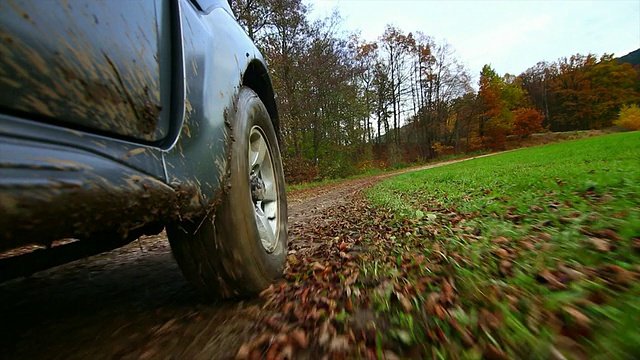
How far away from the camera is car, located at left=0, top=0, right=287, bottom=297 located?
58 centimetres

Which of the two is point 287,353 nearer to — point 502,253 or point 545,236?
point 502,253

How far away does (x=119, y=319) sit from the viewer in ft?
4.69

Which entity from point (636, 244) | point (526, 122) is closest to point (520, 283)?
point (636, 244)

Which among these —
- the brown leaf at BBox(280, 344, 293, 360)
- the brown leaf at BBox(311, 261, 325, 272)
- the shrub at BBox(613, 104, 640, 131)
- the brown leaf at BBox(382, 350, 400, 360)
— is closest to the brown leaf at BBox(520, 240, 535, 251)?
the brown leaf at BBox(382, 350, 400, 360)

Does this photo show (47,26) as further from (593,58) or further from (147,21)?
(593,58)

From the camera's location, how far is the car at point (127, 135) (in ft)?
1.92

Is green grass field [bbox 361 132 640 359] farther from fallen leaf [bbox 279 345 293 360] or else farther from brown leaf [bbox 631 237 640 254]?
fallen leaf [bbox 279 345 293 360]

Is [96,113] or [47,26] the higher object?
[47,26]

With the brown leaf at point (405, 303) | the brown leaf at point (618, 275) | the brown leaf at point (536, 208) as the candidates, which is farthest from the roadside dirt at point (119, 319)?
the brown leaf at point (536, 208)

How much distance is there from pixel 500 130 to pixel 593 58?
2151 cm

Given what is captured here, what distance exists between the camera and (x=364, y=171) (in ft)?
76.2

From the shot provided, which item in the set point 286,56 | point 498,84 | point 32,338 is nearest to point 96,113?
point 32,338

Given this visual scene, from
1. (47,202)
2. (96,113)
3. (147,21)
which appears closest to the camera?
(47,202)

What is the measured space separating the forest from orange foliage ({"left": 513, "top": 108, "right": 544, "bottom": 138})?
0.13 metres
